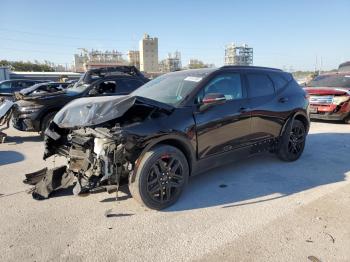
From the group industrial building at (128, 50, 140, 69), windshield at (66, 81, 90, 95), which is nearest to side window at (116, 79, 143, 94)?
windshield at (66, 81, 90, 95)

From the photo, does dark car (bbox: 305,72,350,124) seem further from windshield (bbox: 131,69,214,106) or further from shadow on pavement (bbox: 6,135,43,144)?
shadow on pavement (bbox: 6,135,43,144)

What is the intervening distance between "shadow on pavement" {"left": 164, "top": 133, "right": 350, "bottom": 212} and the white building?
11351 centimetres

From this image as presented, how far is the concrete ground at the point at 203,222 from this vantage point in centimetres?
298

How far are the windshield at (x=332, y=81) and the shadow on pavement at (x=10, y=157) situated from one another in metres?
9.72

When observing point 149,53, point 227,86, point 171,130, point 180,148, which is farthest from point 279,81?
point 149,53

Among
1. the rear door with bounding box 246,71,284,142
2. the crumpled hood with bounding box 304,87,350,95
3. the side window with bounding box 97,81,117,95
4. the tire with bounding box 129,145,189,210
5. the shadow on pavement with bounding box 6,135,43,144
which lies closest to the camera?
the tire with bounding box 129,145,189,210

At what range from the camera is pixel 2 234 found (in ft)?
10.9

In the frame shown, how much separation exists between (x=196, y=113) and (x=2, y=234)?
104 inches

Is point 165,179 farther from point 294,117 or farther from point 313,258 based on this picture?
point 294,117

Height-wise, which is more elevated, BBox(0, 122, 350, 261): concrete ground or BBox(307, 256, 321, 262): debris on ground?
BBox(0, 122, 350, 261): concrete ground

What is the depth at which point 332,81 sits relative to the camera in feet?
35.5

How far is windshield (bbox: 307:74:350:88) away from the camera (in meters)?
10.4

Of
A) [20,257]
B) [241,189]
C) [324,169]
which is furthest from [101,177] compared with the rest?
[324,169]

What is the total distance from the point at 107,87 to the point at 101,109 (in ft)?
18.4
